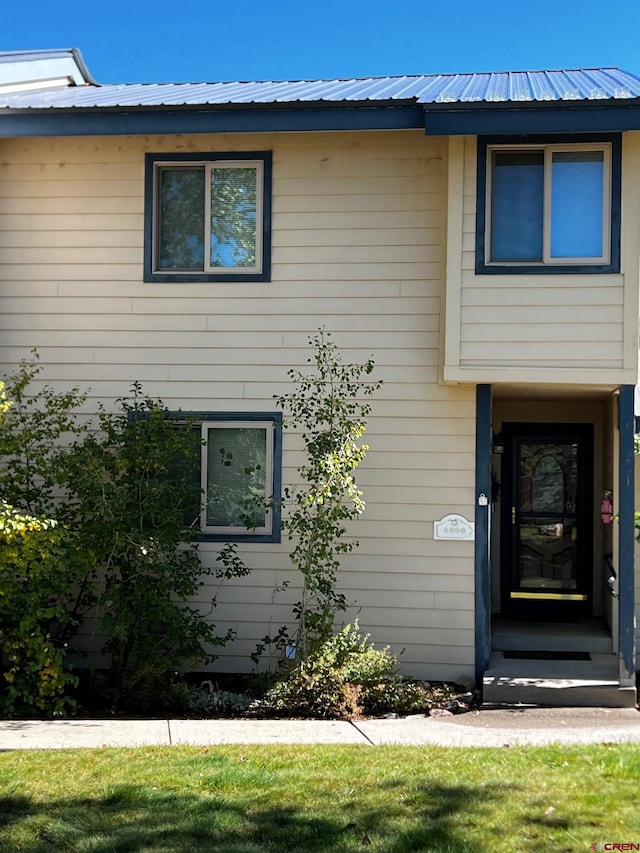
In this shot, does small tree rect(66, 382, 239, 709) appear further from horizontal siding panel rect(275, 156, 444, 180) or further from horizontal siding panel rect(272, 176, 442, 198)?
horizontal siding panel rect(275, 156, 444, 180)

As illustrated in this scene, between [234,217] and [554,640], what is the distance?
539 cm

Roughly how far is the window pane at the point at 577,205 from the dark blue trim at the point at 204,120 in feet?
4.76

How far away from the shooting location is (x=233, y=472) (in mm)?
9805

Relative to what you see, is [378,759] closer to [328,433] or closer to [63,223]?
[328,433]

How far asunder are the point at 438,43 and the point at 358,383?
400 inches

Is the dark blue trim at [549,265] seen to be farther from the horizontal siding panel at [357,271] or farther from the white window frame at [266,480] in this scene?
the white window frame at [266,480]

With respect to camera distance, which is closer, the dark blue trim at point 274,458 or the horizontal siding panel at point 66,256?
the dark blue trim at point 274,458

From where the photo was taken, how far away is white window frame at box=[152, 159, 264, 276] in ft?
32.2

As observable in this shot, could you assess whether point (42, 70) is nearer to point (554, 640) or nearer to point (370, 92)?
point (370, 92)

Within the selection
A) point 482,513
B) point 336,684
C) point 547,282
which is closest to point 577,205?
point 547,282

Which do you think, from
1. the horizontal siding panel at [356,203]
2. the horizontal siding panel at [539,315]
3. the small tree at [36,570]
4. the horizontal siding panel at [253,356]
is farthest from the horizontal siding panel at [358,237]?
the small tree at [36,570]

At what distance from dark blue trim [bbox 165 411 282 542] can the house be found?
3 cm

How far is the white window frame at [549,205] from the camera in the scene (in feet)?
29.5

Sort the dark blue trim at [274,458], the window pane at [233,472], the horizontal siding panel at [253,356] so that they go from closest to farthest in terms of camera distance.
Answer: the horizontal siding panel at [253,356]
the dark blue trim at [274,458]
the window pane at [233,472]
